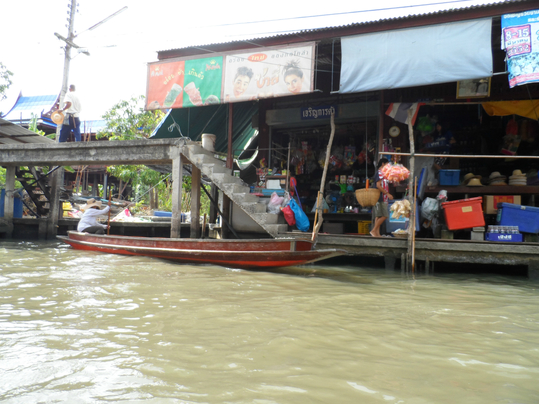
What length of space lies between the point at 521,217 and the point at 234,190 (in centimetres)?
585

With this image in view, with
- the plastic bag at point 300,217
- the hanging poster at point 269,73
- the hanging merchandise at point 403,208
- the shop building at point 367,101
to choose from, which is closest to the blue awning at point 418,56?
the shop building at point 367,101

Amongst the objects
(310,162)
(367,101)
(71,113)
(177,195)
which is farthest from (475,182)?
(71,113)

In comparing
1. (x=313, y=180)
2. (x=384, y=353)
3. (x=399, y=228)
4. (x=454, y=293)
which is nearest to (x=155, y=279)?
(x=384, y=353)

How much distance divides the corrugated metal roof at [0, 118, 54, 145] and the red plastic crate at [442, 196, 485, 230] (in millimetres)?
12318

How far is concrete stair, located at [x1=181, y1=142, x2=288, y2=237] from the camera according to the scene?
8398 mm

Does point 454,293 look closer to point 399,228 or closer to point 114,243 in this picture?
point 399,228

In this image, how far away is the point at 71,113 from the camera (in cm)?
1116

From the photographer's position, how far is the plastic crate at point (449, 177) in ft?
28.1

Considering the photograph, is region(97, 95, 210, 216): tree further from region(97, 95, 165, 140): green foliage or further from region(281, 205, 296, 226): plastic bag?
region(281, 205, 296, 226): plastic bag

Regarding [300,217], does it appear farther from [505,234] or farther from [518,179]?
[518,179]

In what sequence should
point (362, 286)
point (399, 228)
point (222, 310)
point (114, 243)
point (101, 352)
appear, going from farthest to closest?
point (114, 243)
point (399, 228)
point (362, 286)
point (222, 310)
point (101, 352)

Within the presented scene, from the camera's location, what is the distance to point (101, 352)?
9.71ft

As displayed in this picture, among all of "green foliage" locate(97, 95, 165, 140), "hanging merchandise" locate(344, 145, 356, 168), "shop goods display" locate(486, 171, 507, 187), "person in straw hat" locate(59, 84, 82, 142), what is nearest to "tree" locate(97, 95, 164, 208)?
"green foliage" locate(97, 95, 165, 140)

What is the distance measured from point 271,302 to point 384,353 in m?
1.87
